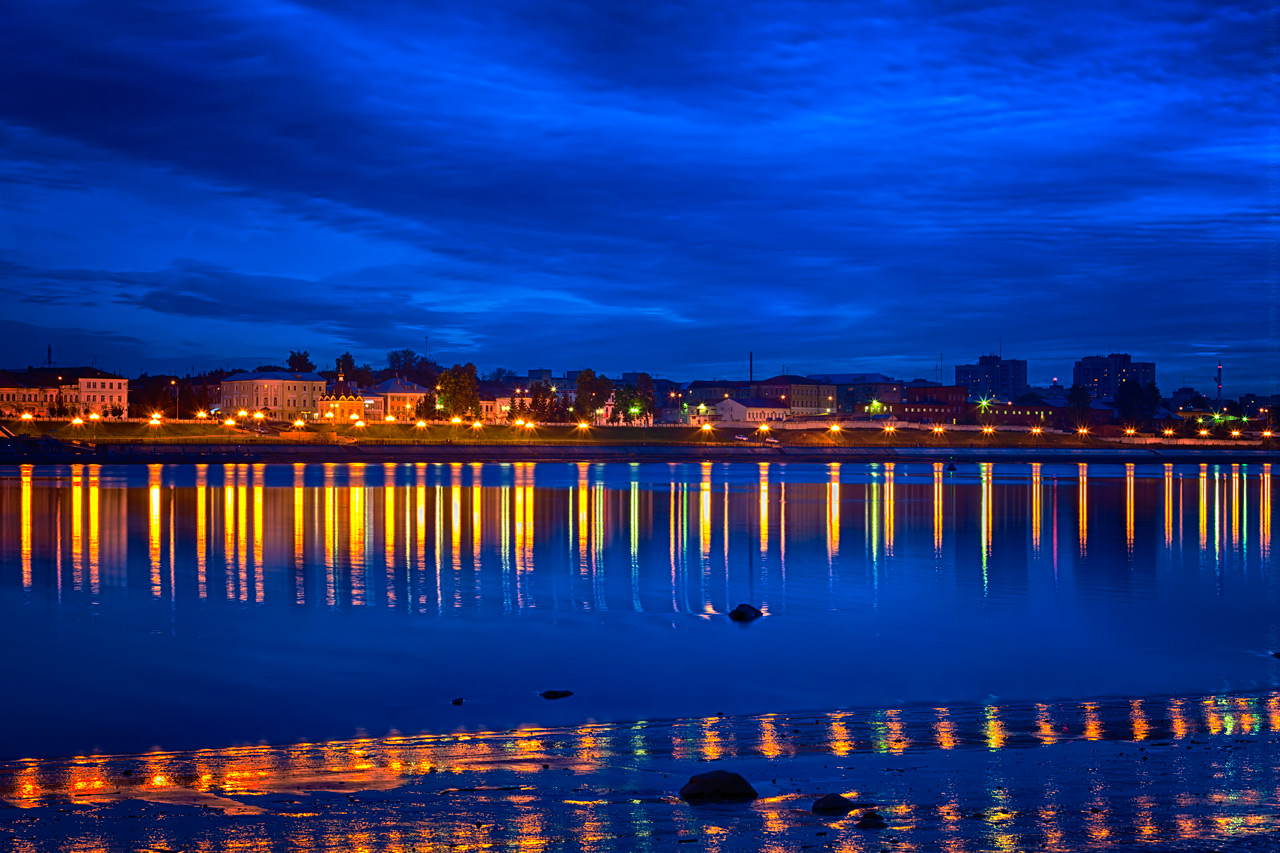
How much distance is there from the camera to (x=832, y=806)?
9.17 meters

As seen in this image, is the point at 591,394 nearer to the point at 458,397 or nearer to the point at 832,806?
the point at 458,397

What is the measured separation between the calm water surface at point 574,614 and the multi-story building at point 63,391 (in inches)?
5407

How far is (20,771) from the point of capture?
35.8 feet

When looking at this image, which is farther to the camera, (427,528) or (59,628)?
(427,528)

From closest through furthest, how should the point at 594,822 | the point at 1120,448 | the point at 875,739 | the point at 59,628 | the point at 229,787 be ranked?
the point at 594,822 → the point at 229,787 → the point at 875,739 → the point at 59,628 → the point at 1120,448

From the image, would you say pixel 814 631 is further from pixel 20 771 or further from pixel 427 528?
pixel 427 528

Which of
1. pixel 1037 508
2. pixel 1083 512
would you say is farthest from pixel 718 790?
pixel 1037 508

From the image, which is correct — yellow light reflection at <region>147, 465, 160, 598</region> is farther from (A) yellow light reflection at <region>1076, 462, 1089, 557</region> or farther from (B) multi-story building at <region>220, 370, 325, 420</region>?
(B) multi-story building at <region>220, 370, 325, 420</region>

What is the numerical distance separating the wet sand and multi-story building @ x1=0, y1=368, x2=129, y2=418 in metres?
173

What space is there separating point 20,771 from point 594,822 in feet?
18.7

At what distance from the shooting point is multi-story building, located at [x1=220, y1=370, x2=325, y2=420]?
187 metres

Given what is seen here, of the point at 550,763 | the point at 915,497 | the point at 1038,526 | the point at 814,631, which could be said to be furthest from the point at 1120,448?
the point at 550,763

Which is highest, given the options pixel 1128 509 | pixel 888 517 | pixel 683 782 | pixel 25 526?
pixel 25 526

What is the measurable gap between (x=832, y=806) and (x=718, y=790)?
93 centimetres
